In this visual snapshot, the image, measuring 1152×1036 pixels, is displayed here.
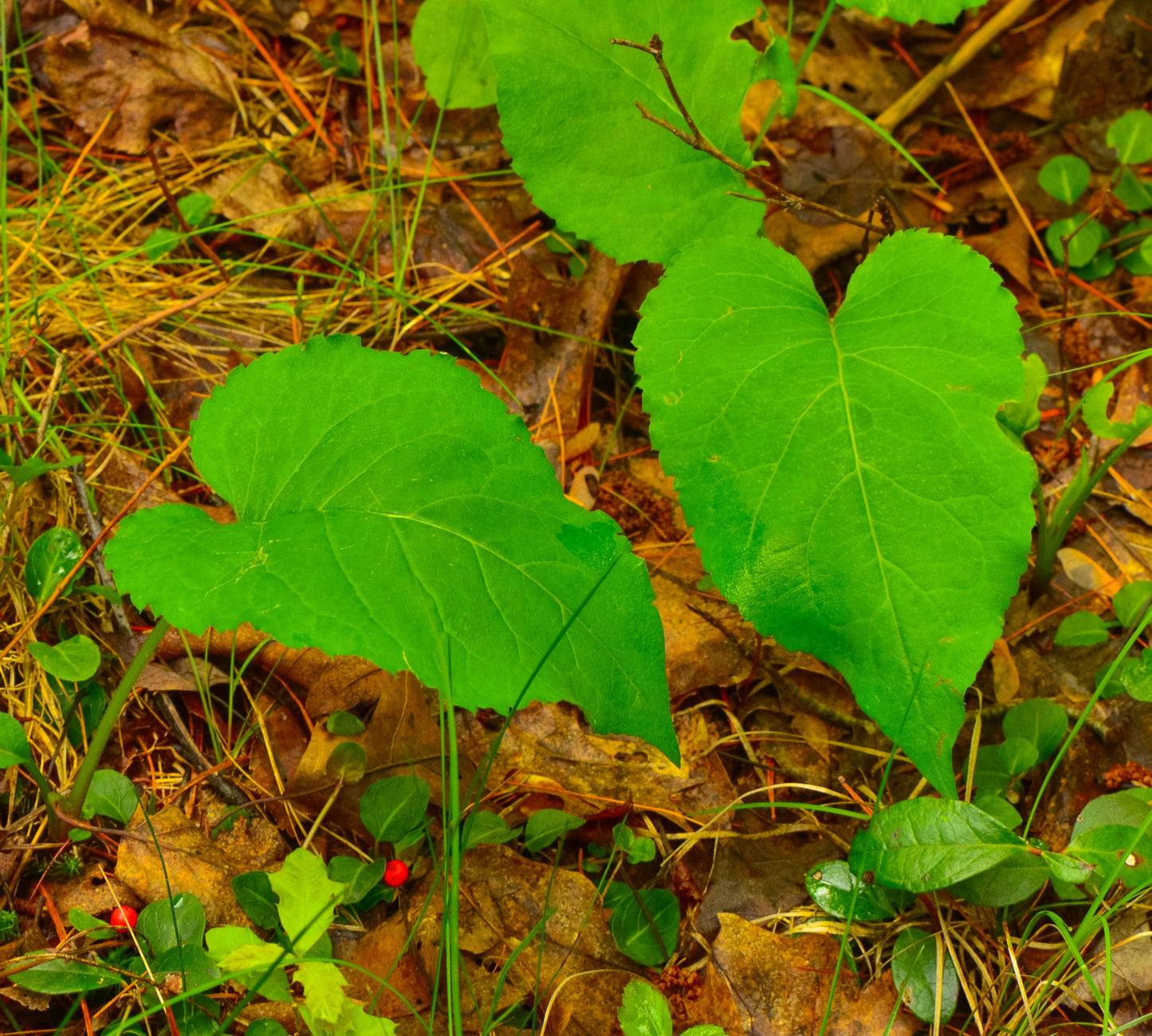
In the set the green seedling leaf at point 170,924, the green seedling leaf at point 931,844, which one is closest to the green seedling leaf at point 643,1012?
the green seedling leaf at point 931,844

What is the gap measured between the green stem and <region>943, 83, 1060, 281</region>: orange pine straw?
8.01ft

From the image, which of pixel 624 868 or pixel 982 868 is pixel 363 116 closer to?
pixel 624 868

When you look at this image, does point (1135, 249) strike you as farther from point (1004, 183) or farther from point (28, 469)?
point (28, 469)

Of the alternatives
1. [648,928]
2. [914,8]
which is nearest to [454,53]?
[914,8]

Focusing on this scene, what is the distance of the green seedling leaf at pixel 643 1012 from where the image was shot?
4.83 feet

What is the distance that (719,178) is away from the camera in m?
2.02

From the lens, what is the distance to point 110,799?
1656 millimetres

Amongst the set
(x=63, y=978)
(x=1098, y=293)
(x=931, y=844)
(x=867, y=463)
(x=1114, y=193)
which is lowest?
(x=63, y=978)

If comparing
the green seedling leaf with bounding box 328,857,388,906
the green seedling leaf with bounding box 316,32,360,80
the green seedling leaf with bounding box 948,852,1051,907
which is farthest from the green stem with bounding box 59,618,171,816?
the green seedling leaf with bounding box 316,32,360,80

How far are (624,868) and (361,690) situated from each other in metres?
0.64

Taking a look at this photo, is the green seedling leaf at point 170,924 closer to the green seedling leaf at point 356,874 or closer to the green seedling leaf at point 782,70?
the green seedling leaf at point 356,874

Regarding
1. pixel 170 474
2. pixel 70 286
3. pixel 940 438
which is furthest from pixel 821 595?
pixel 70 286

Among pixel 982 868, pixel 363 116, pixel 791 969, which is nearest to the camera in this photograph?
pixel 982 868

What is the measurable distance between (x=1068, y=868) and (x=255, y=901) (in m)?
1.39
